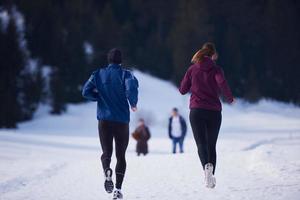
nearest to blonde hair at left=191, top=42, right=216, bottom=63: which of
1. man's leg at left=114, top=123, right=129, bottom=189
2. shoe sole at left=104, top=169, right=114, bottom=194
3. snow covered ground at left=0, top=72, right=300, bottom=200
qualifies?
man's leg at left=114, top=123, right=129, bottom=189

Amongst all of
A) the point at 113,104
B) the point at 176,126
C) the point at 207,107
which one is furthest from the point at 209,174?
the point at 176,126

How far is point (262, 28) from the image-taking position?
57.5 meters

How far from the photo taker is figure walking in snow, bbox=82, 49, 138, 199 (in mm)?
6629

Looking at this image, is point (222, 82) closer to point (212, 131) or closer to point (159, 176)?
point (212, 131)

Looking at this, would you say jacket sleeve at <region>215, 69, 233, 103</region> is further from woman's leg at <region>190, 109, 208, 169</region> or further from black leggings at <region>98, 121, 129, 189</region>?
black leggings at <region>98, 121, 129, 189</region>

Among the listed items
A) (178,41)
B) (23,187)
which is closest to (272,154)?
(23,187)

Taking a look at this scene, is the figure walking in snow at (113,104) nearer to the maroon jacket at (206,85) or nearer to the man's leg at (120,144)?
the man's leg at (120,144)

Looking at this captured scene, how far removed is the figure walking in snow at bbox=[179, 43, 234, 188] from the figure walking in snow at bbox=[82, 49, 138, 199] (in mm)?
854

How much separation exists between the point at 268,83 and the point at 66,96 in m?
21.9

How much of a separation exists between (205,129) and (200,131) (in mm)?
86

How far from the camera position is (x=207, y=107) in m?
6.95

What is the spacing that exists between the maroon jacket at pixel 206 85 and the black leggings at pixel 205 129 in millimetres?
86

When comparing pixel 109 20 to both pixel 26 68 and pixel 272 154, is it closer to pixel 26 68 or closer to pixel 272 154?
pixel 26 68

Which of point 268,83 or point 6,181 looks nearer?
point 6,181
